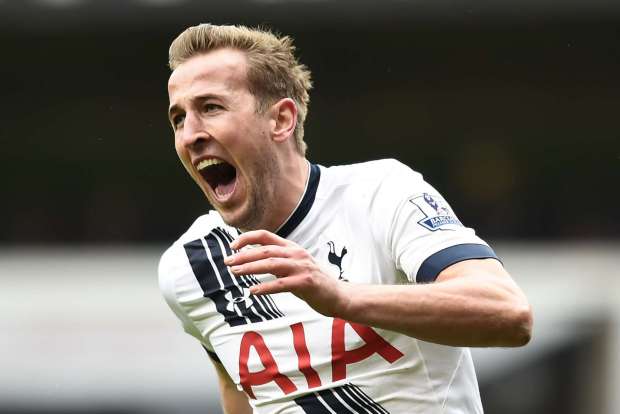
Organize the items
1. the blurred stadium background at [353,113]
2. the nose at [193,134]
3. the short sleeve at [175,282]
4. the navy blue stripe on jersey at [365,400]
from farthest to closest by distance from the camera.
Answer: the blurred stadium background at [353,113], the short sleeve at [175,282], the nose at [193,134], the navy blue stripe on jersey at [365,400]

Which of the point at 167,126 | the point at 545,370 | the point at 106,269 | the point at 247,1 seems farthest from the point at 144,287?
the point at 167,126

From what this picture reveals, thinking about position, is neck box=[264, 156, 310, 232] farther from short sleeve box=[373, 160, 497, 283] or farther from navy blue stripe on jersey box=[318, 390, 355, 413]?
navy blue stripe on jersey box=[318, 390, 355, 413]

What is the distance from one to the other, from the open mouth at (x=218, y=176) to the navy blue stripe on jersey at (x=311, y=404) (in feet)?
2.28

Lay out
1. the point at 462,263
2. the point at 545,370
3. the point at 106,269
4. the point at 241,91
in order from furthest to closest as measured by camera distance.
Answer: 1. the point at 106,269
2. the point at 545,370
3. the point at 241,91
4. the point at 462,263

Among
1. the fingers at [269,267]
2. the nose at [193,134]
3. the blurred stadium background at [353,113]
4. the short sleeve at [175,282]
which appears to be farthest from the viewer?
the blurred stadium background at [353,113]

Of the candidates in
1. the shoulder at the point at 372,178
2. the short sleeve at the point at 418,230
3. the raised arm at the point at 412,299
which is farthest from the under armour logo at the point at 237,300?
the raised arm at the point at 412,299

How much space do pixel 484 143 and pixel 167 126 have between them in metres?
4.07

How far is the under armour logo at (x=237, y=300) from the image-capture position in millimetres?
Answer: 4109

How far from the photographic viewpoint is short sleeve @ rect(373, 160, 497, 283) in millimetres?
3539

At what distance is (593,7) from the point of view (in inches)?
547

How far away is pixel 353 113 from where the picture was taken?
15.8 m

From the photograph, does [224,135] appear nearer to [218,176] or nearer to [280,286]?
[218,176]

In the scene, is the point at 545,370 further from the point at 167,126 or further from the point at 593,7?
the point at 167,126

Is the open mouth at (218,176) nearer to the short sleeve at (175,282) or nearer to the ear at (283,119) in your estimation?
the ear at (283,119)
